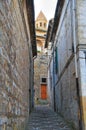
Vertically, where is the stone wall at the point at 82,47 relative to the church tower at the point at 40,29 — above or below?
below

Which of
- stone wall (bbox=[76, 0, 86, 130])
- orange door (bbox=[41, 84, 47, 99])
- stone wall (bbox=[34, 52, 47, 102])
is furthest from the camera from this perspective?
orange door (bbox=[41, 84, 47, 99])

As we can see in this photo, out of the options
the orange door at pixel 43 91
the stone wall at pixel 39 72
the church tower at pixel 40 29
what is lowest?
the orange door at pixel 43 91

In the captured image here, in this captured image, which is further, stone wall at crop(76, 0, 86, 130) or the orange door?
the orange door

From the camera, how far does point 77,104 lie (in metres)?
9.04

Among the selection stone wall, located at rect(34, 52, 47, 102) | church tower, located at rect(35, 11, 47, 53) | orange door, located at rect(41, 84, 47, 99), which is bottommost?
orange door, located at rect(41, 84, 47, 99)

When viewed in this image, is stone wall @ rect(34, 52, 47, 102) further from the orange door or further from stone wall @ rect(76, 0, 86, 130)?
stone wall @ rect(76, 0, 86, 130)

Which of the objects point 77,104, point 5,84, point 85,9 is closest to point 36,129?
point 77,104

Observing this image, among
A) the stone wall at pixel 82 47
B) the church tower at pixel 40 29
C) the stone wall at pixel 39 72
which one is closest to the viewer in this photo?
the stone wall at pixel 82 47

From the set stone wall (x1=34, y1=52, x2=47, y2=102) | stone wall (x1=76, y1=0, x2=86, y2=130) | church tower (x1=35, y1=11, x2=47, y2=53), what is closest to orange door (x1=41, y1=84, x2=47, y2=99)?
stone wall (x1=34, y1=52, x2=47, y2=102)

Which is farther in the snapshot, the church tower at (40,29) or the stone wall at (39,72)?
the church tower at (40,29)

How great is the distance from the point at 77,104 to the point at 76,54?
6.00ft

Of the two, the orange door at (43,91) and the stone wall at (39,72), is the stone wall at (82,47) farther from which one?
the orange door at (43,91)

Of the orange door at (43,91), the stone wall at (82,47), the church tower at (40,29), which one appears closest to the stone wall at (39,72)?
the orange door at (43,91)

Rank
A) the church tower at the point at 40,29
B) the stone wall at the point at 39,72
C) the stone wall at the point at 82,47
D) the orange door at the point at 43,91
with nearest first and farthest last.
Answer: the stone wall at the point at 82,47, the stone wall at the point at 39,72, the orange door at the point at 43,91, the church tower at the point at 40,29
